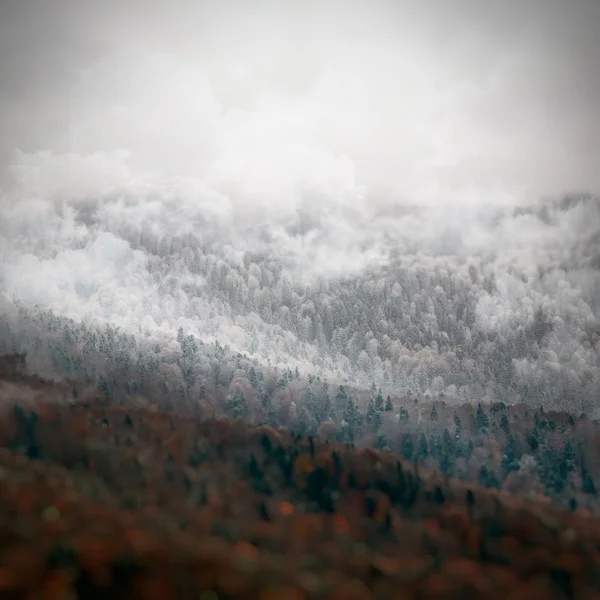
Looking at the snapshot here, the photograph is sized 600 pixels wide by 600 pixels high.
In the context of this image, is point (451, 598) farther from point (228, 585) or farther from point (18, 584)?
point (18, 584)

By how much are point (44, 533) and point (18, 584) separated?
944 inches

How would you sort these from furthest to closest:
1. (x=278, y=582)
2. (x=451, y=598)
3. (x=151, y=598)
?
(x=451, y=598)
(x=278, y=582)
(x=151, y=598)

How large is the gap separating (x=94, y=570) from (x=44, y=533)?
30.8 metres

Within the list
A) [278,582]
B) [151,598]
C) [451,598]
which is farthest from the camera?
[451,598]

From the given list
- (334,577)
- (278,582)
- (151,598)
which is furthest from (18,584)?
(334,577)

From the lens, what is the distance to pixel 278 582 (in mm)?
186875

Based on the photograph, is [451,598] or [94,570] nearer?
[94,570]

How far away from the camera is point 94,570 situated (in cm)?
17212

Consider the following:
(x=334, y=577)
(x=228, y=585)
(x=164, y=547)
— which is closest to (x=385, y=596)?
(x=334, y=577)

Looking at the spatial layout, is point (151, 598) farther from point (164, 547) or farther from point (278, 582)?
point (278, 582)

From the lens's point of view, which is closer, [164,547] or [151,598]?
[151,598]

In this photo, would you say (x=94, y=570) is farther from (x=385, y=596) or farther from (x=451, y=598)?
(x=451, y=598)

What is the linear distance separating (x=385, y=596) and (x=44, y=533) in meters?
120

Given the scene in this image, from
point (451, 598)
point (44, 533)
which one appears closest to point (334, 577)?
point (451, 598)
